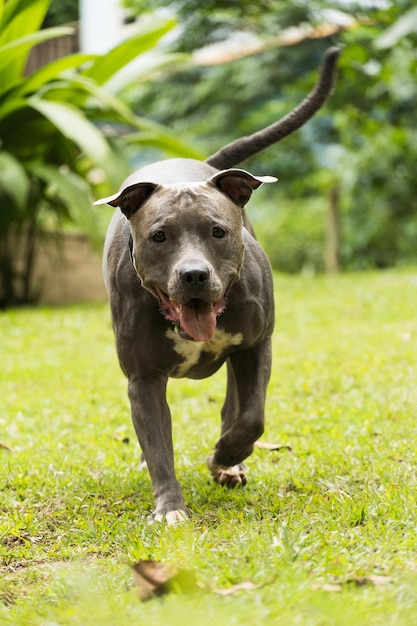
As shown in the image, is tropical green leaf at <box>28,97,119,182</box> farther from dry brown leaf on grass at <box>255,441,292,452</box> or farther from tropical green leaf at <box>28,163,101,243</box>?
dry brown leaf on grass at <box>255,441,292,452</box>

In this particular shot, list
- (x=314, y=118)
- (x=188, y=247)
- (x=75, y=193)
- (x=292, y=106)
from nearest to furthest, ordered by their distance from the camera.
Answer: (x=188, y=247), (x=75, y=193), (x=292, y=106), (x=314, y=118)

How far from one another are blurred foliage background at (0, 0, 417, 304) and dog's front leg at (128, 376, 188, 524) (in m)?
6.49

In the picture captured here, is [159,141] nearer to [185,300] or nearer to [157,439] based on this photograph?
[157,439]

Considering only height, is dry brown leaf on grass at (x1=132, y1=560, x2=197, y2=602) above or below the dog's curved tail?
below

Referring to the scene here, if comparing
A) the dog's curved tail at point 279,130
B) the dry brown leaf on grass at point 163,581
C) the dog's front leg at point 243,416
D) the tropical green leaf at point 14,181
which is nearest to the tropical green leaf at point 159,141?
the tropical green leaf at point 14,181

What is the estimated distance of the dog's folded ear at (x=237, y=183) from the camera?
3531 mm

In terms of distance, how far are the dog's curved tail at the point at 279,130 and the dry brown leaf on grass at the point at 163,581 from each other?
2.43 meters

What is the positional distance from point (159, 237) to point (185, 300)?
27 centimetres

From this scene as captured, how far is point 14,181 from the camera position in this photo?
29.0ft

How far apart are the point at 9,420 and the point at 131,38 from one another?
17.8 ft

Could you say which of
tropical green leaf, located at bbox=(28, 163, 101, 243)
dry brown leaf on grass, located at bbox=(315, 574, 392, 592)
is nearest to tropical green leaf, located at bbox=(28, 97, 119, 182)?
tropical green leaf, located at bbox=(28, 163, 101, 243)

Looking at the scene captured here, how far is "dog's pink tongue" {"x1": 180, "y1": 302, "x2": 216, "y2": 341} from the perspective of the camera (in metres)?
3.38

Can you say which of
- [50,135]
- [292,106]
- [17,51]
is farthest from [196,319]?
[292,106]

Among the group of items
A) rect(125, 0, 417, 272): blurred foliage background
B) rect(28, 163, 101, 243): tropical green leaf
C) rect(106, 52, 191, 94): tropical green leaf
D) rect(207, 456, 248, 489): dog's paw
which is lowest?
rect(125, 0, 417, 272): blurred foliage background
